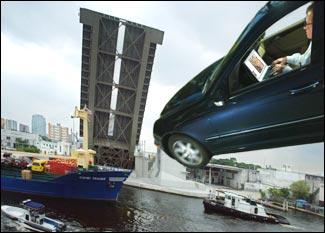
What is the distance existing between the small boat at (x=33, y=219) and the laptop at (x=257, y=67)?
8.12m

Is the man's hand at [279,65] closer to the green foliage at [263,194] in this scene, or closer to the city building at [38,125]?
the green foliage at [263,194]

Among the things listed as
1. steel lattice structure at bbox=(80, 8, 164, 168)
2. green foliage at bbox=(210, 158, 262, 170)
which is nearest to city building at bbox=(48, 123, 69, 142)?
steel lattice structure at bbox=(80, 8, 164, 168)

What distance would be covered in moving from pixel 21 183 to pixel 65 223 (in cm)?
192

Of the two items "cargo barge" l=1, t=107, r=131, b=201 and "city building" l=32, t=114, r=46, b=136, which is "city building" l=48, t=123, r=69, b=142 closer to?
"city building" l=32, t=114, r=46, b=136

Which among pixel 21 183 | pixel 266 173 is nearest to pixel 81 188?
pixel 21 183

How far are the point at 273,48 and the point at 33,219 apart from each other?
27.9 ft

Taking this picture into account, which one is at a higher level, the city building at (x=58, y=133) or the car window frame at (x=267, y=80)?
the car window frame at (x=267, y=80)

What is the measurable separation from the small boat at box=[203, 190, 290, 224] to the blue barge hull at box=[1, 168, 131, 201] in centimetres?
195

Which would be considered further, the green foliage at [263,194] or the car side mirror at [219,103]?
the green foliage at [263,194]

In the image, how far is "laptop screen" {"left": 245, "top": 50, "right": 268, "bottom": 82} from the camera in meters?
2.42

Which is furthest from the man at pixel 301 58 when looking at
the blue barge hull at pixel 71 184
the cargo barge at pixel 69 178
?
the blue barge hull at pixel 71 184

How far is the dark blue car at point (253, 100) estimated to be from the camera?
2049 mm

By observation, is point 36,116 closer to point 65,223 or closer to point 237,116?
point 237,116

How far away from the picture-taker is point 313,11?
1999 mm
